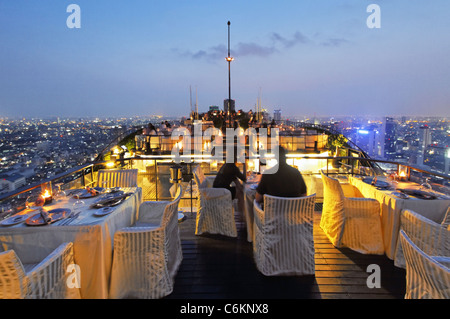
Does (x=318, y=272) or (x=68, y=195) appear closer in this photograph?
(x=318, y=272)

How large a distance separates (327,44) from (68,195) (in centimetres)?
1339

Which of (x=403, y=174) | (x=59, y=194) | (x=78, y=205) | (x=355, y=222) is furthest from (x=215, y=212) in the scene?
(x=403, y=174)

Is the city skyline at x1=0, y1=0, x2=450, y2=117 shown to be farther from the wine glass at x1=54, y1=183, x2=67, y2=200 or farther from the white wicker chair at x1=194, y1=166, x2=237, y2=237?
the white wicker chair at x1=194, y1=166, x2=237, y2=237

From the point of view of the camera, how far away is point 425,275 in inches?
56.2

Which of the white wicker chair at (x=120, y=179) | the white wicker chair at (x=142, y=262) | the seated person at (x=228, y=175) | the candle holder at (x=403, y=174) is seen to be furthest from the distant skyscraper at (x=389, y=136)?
the white wicker chair at (x=142, y=262)

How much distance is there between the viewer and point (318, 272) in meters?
2.87

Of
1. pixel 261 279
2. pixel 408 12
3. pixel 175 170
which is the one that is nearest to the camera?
pixel 261 279

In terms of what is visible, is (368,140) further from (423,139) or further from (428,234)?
(428,234)

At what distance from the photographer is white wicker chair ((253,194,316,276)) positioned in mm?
2725

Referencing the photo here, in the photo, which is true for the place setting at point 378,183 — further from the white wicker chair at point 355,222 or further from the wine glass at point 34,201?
the wine glass at point 34,201

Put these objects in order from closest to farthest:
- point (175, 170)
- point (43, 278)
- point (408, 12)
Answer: point (43, 278) < point (175, 170) < point (408, 12)

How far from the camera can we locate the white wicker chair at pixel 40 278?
1487mm
